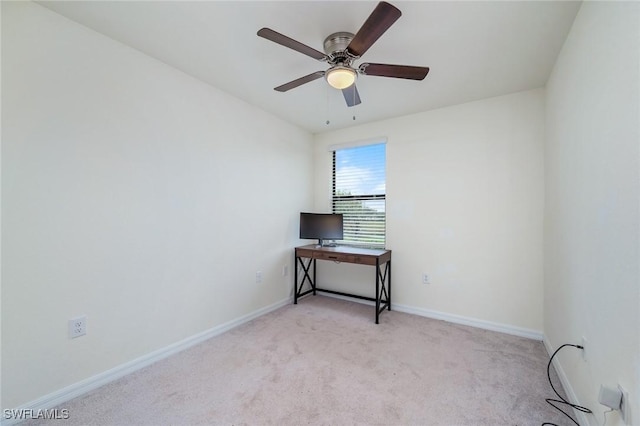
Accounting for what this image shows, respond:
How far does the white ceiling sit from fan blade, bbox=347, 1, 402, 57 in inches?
9.5

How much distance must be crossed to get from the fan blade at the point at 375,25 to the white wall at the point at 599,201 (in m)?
0.93

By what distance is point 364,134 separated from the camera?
3600mm

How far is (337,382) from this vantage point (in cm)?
186

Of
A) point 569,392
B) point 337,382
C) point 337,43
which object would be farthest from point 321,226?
point 569,392

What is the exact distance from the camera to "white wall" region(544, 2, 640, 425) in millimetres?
1033

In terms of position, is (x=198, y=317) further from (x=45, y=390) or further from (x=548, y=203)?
(x=548, y=203)

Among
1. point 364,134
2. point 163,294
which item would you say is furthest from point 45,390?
point 364,134

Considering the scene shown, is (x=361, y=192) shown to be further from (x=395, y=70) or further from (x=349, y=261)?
(x=395, y=70)

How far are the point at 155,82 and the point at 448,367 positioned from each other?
10.8 feet

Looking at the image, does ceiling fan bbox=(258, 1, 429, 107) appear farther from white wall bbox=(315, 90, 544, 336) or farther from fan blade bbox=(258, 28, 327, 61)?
white wall bbox=(315, 90, 544, 336)

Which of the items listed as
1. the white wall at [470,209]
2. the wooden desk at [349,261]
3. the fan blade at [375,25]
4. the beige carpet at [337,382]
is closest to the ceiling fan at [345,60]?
the fan blade at [375,25]

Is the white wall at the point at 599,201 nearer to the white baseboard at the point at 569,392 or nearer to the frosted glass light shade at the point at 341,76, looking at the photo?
the white baseboard at the point at 569,392

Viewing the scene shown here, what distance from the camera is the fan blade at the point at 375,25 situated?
49.5 inches

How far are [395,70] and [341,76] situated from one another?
37cm
